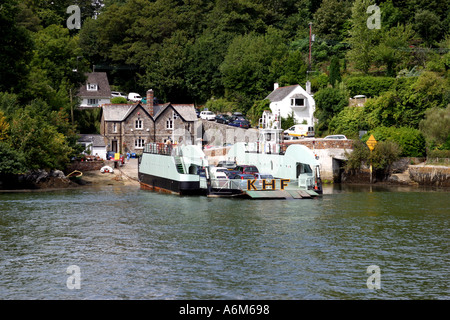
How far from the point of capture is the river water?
25.7 metres

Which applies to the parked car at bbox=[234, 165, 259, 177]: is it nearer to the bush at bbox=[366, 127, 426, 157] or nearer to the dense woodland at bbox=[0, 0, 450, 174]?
the dense woodland at bbox=[0, 0, 450, 174]

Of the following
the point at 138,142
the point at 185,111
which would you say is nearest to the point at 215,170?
the point at 138,142

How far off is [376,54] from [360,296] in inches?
2578

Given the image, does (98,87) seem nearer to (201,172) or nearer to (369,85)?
(369,85)

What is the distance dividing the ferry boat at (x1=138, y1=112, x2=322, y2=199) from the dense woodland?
9161 millimetres

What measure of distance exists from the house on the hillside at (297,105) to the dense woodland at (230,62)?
3451 mm

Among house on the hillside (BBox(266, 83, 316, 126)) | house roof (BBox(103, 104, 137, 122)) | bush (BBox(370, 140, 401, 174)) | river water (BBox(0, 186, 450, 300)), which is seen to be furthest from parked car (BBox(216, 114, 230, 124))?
river water (BBox(0, 186, 450, 300))

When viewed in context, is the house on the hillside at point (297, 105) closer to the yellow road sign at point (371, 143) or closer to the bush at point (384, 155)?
the yellow road sign at point (371, 143)

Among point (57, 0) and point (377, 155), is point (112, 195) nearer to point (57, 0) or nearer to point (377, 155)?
point (377, 155)

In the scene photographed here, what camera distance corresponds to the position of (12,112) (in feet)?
204

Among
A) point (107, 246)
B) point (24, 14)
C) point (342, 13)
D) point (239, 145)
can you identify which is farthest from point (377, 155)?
point (24, 14)

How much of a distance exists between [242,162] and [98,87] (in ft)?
166

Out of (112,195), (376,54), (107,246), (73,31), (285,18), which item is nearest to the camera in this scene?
(107,246)

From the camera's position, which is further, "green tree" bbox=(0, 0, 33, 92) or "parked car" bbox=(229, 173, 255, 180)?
"green tree" bbox=(0, 0, 33, 92)
